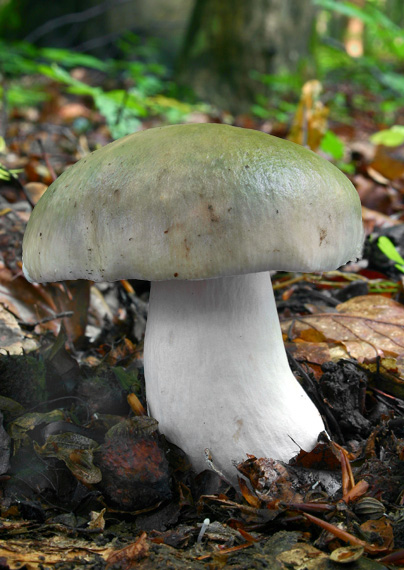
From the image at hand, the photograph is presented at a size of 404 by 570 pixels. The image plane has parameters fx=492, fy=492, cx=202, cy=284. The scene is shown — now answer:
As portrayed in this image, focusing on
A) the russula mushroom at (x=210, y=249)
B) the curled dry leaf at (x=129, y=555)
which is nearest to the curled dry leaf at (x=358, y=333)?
the russula mushroom at (x=210, y=249)

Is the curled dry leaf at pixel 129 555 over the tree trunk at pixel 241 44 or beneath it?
beneath

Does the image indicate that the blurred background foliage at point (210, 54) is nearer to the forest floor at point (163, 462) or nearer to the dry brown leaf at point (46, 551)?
the forest floor at point (163, 462)

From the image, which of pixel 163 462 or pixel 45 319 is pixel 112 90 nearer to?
pixel 45 319

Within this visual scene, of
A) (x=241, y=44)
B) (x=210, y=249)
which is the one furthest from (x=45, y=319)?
(x=241, y=44)

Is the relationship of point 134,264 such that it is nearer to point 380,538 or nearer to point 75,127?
point 380,538

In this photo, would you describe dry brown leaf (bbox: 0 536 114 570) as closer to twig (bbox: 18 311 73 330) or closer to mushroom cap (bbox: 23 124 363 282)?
mushroom cap (bbox: 23 124 363 282)

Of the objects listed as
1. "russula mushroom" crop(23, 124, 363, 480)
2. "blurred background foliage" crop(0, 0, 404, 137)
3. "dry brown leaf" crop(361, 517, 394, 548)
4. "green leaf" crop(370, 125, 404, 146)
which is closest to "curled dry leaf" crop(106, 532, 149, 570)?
"russula mushroom" crop(23, 124, 363, 480)
